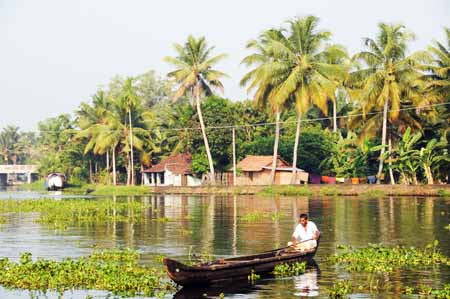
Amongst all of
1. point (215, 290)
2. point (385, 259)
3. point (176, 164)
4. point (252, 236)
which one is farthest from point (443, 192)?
point (215, 290)

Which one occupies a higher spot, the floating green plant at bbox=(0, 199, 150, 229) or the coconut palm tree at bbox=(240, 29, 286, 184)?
the coconut palm tree at bbox=(240, 29, 286, 184)

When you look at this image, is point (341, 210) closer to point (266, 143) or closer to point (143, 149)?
point (266, 143)

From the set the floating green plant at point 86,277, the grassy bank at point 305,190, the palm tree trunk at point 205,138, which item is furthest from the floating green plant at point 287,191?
the floating green plant at point 86,277

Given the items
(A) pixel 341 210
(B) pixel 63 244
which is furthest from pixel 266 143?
(B) pixel 63 244

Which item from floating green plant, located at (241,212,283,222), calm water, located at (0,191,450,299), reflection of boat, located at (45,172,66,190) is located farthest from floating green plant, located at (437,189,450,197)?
reflection of boat, located at (45,172,66,190)

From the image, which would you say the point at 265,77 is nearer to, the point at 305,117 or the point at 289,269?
the point at 305,117

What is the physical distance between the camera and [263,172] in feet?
200

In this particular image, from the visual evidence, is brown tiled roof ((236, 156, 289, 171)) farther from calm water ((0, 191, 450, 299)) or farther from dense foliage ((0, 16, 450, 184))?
calm water ((0, 191, 450, 299))

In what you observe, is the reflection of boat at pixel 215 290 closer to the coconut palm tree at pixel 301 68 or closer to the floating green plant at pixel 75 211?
the floating green plant at pixel 75 211

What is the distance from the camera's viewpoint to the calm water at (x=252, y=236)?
15.5 metres

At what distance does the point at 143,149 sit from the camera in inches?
2847

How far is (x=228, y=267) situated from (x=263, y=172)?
4594cm

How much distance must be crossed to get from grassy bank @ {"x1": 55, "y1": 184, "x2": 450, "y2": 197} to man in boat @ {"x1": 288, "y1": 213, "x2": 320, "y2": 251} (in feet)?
88.8

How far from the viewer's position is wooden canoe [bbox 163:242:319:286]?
14.2 meters
